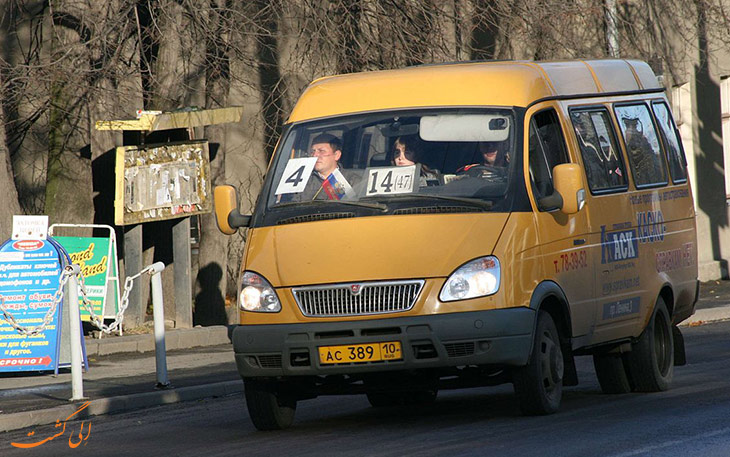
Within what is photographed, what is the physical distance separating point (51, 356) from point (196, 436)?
15.5 feet

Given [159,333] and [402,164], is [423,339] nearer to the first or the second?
[402,164]

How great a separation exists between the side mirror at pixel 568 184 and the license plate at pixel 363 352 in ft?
5.30

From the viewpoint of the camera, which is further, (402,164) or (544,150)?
(544,150)

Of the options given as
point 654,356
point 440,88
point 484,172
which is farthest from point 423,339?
point 654,356

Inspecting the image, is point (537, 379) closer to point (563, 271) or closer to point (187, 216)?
point (563, 271)

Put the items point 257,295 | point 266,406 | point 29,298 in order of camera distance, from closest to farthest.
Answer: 1. point 257,295
2. point 266,406
3. point 29,298

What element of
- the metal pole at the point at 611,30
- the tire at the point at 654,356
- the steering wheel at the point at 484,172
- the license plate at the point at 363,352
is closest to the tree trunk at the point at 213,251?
the metal pole at the point at 611,30

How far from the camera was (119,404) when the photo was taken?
1117cm

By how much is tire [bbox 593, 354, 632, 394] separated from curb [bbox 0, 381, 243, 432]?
3.40m

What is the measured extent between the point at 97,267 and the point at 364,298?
8.69m

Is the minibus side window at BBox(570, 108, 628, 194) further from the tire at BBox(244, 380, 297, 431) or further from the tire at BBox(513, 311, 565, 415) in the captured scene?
the tire at BBox(244, 380, 297, 431)

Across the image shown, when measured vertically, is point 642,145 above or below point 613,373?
above

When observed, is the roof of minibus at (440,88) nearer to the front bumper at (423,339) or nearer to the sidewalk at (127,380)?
the front bumper at (423,339)

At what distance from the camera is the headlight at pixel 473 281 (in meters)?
8.34
